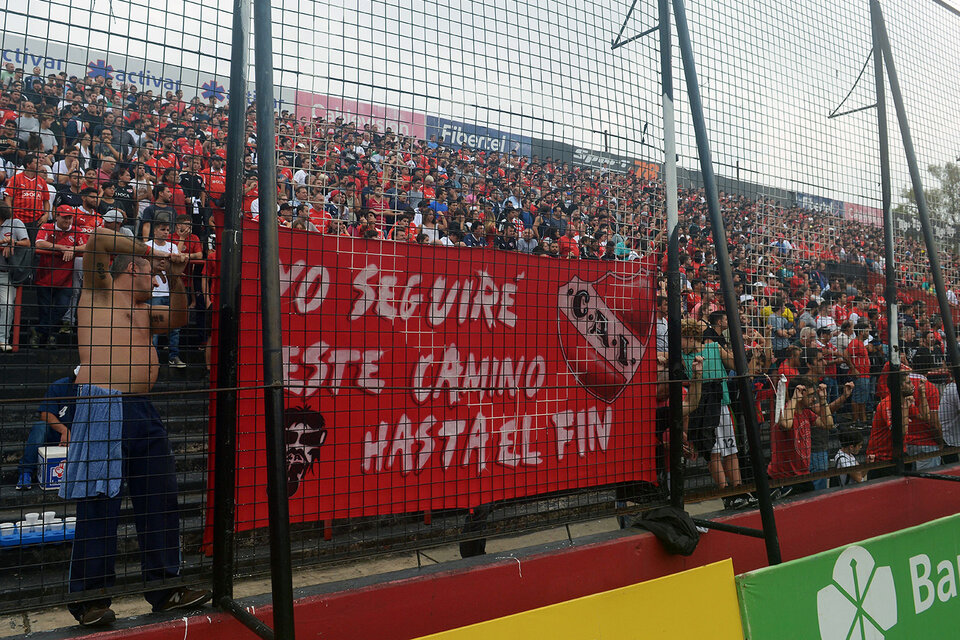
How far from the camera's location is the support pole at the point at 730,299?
3.76m

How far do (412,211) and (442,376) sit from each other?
37.8 inches

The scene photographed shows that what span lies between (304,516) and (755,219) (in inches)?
174

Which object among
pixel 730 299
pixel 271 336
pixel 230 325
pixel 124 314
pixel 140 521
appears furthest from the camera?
pixel 730 299

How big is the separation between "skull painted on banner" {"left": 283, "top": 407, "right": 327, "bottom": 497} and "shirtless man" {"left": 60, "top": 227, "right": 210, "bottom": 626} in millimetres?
526

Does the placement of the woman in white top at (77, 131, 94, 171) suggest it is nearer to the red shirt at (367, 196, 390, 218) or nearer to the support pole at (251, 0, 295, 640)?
the support pole at (251, 0, 295, 640)

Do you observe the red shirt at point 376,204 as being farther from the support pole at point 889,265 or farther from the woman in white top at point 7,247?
the support pole at point 889,265

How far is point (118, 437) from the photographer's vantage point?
10.0ft

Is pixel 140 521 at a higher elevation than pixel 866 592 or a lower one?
higher

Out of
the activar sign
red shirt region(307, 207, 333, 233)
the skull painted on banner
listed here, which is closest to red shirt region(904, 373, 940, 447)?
the activar sign

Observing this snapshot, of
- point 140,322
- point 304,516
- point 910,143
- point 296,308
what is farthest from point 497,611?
point 910,143

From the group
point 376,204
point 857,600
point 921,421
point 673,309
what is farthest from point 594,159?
point 921,421

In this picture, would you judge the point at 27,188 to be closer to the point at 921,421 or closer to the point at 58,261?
the point at 58,261

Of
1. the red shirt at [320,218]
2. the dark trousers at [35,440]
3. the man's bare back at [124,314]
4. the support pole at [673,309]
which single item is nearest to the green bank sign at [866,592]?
the support pole at [673,309]

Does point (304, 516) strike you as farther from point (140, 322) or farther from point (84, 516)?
point (140, 322)
